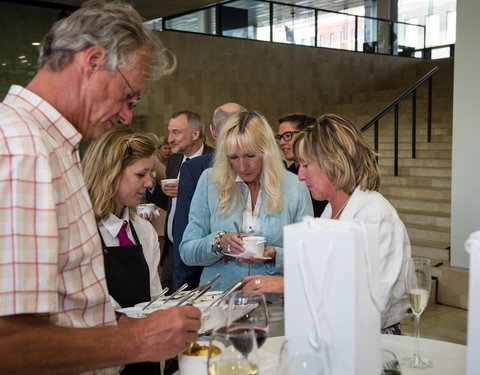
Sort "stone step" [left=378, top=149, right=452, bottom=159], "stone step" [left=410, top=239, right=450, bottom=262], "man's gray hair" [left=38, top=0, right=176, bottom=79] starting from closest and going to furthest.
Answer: "man's gray hair" [left=38, top=0, right=176, bottom=79]
"stone step" [left=410, top=239, right=450, bottom=262]
"stone step" [left=378, top=149, right=452, bottom=159]

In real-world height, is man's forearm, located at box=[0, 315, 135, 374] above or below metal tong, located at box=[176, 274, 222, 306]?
above

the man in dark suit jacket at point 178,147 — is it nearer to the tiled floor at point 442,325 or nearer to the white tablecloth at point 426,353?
the tiled floor at point 442,325

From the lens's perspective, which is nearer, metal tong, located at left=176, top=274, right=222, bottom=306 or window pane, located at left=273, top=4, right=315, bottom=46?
metal tong, located at left=176, top=274, right=222, bottom=306

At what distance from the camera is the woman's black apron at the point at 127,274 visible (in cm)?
232

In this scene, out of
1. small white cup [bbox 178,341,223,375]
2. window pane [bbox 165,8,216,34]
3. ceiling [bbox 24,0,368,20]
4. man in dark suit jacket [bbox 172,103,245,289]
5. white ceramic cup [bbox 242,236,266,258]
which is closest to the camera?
small white cup [bbox 178,341,223,375]

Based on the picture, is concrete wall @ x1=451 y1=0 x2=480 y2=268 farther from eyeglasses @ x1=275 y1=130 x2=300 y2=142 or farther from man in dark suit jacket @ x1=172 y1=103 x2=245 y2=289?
man in dark suit jacket @ x1=172 y1=103 x2=245 y2=289

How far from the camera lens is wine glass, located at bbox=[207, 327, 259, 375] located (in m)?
1.18

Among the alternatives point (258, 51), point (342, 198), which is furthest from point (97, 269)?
point (258, 51)

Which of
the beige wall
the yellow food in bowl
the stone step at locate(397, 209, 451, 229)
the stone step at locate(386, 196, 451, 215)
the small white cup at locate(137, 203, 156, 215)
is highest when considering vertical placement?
the beige wall

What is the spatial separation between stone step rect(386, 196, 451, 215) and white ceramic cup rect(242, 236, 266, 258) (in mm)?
5187

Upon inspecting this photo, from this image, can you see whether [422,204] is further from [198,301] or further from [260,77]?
[198,301]

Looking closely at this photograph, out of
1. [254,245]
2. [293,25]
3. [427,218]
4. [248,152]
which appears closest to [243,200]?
[248,152]

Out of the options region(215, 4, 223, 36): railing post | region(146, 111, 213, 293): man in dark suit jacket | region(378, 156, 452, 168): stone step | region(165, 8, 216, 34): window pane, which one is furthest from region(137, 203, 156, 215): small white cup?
region(215, 4, 223, 36): railing post

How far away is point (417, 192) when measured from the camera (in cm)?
772
